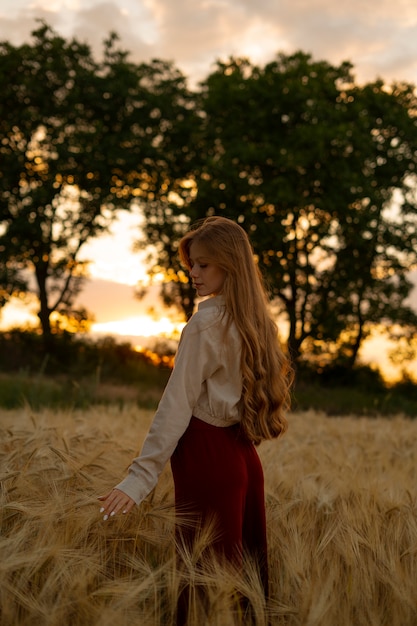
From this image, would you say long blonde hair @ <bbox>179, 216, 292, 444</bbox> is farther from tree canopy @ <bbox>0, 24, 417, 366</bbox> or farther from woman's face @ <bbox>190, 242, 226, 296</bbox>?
tree canopy @ <bbox>0, 24, 417, 366</bbox>

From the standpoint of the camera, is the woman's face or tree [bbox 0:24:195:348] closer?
the woman's face

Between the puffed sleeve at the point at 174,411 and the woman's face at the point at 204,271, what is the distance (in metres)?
0.25

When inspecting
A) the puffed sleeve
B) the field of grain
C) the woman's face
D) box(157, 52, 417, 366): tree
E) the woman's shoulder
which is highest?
box(157, 52, 417, 366): tree

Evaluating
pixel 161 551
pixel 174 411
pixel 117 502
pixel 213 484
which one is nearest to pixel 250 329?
pixel 174 411

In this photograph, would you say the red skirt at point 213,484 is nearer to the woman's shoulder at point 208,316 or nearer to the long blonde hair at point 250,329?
the long blonde hair at point 250,329

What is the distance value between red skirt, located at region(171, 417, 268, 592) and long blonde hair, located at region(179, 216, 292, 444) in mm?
145

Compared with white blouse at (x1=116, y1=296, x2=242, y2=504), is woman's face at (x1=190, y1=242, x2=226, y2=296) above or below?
above

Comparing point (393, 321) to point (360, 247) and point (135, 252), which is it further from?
point (135, 252)

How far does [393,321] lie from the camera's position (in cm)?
2130

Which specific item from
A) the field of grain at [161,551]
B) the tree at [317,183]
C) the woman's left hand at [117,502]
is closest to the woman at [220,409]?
the woman's left hand at [117,502]

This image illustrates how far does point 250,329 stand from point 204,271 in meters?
0.33

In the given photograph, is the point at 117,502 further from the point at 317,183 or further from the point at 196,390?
the point at 317,183

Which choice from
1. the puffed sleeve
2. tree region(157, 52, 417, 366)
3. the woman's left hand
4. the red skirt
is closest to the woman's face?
the puffed sleeve

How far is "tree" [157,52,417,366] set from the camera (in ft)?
62.2
